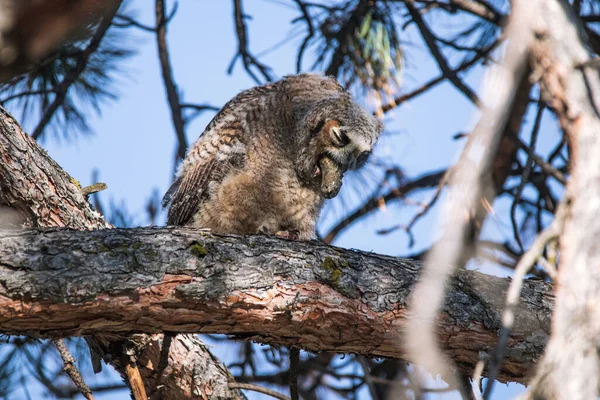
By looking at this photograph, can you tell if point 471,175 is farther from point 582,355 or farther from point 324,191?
point 324,191

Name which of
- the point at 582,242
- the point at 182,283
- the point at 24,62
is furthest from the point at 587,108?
the point at 24,62

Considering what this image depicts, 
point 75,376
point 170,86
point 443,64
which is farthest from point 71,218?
point 443,64

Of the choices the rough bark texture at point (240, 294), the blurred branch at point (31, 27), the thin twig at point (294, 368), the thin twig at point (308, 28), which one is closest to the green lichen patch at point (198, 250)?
the rough bark texture at point (240, 294)

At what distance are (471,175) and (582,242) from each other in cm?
41

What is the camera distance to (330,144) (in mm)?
3732

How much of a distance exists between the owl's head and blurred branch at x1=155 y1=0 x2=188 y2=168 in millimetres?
1064

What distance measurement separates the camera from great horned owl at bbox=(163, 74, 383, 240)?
3.70 metres

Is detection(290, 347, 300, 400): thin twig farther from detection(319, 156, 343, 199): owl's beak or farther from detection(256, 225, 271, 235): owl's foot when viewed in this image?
detection(319, 156, 343, 199): owl's beak

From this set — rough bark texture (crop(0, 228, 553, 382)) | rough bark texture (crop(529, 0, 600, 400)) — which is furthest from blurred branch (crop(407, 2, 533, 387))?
rough bark texture (crop(0, 228, 553, 382))

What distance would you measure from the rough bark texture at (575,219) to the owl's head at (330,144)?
4.42 ft

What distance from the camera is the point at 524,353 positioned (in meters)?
2.81

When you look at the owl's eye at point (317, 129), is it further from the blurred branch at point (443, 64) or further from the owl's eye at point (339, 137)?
the blurred branch at point (443, 64)

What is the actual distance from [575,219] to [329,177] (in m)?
2.01

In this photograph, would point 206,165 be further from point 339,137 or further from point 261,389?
point 261,389
